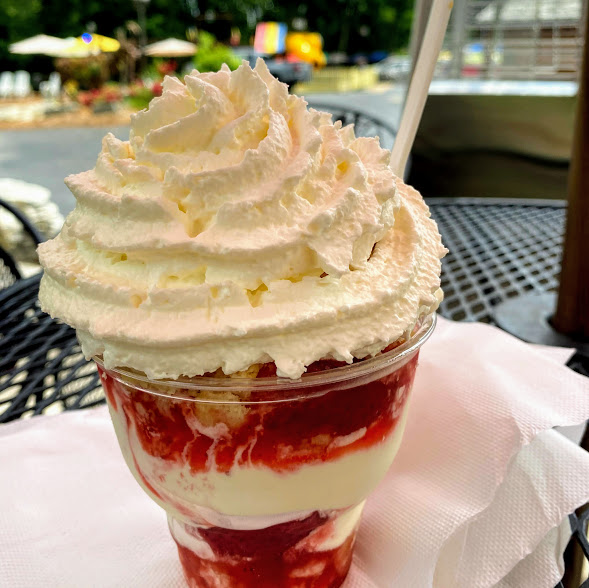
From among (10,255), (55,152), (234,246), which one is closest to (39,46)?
(55,152)

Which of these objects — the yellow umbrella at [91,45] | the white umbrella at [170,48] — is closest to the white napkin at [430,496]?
the white umbrella at [170,48]

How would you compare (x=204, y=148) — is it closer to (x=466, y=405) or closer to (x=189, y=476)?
(x=189, y=476)

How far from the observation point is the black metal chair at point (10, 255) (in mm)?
1423

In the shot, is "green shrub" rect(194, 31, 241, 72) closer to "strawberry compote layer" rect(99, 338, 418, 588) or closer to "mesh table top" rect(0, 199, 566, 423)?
"mesh table top" rect(0, 199, 566, 423)

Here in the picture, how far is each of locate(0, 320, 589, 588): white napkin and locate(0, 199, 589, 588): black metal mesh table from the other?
0.22ft

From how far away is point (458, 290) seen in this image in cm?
119

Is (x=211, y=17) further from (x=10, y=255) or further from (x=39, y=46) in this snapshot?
(x=10, y=255)

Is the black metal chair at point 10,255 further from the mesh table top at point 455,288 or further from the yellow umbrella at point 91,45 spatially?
the yellow umbrella at point 91,45

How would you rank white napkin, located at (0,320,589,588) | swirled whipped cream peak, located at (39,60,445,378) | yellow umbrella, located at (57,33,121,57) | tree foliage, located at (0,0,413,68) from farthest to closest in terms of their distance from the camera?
1. tree foliage, located at (0,0,413,68)
2. yellow umbrella, located at (57,33,121,57)
3. white napkin, located at (0,320,589,588)
4. swirled whipped cream peak, located at (39,60,445,378)

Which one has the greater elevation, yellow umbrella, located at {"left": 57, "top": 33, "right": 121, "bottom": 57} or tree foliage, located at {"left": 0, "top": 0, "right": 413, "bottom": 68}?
tree foliage, located at {"left": 0, "top": 0, "right": 413, "bottom": 68}

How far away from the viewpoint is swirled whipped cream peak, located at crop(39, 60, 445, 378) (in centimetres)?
46

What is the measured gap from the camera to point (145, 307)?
47cm

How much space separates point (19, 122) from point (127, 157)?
9.56m

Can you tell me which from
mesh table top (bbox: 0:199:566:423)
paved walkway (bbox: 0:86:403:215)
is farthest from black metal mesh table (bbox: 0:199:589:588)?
paved walkway (bbox: 0:86:403:215)
